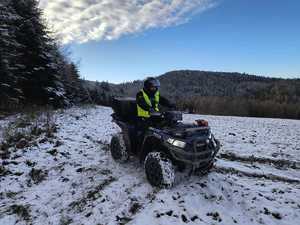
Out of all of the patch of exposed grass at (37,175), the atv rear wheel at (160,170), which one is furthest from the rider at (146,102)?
the patch of exposed grass at (37,175)

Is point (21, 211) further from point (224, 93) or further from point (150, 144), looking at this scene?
point (224, 93)

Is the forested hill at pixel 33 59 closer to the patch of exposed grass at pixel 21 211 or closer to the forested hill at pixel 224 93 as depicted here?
the forested hill at pixel 224 93

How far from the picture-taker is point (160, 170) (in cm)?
549

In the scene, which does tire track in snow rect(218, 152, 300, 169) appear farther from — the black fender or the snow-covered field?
the black fender

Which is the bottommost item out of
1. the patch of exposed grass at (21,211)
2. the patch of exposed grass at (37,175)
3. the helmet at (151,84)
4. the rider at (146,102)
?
the patch of exposed grass at (21,211)

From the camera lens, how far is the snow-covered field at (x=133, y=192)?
4.83 metres

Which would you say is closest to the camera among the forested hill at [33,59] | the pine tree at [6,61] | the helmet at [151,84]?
the helmet at [151,84]

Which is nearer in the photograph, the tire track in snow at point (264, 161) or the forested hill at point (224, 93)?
the tire track in snow at point (264, 161)

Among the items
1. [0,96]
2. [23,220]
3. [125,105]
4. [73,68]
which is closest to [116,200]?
[23,220]

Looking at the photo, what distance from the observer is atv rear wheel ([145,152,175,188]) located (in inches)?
213

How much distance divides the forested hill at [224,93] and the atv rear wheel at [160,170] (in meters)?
2.64

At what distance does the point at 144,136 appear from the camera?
664 centimetres

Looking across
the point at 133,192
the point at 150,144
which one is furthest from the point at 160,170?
the point at 150,144

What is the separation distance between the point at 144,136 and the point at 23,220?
305cm
